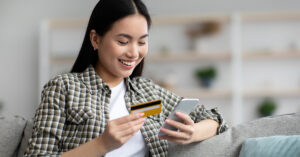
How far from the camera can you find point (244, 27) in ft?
15.3

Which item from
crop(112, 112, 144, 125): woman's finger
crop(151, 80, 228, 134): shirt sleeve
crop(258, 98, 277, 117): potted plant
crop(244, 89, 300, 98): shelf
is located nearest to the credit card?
crop(112, 112, 144, 125): woman's finger

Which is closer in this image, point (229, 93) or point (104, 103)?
point (104, 103)

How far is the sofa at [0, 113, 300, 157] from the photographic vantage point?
131cm

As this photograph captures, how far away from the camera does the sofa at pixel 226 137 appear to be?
131 cm

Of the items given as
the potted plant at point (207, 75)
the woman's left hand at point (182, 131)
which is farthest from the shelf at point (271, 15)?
the woman's left hand at point (182, 131)

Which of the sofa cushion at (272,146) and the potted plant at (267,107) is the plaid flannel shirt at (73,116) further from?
the potted plant at (267,107)

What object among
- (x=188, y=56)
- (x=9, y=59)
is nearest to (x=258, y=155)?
(x=188, y=56)

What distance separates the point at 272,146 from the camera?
1.21 m

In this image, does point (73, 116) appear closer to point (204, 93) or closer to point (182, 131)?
point (182, 131)

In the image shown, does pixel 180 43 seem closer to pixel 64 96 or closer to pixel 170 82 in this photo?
pixel 170 82

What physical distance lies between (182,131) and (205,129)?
0.15m

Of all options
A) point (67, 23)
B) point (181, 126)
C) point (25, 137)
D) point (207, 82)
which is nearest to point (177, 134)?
point (181, 126)

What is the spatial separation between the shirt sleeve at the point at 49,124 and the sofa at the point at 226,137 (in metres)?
0.28

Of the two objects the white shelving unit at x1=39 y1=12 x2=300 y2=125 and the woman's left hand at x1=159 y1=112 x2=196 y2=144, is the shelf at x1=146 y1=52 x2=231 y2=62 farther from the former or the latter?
the woman's left hand at x1=159 y1=112 x2=196 y2=144
